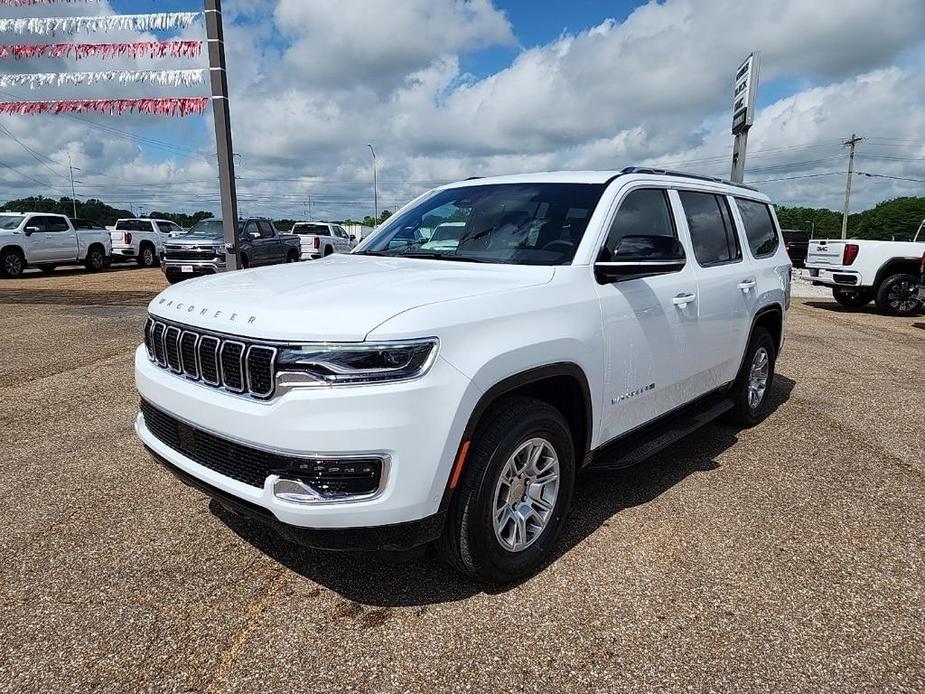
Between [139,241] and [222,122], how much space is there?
17.2 meters

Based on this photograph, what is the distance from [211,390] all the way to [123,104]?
35.7ft

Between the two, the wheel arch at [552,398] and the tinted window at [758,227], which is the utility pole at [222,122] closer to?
the tinted window at [758,227]

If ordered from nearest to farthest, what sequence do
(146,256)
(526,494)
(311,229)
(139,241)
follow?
(526,494) < (139,241) < (146,256) < (311,229)

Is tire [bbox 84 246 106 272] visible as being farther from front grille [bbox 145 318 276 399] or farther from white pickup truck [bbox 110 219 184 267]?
front grille [bbox 145 318 276 399]

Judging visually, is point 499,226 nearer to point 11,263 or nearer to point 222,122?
point 222,122

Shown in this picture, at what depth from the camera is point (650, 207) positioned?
3.77 meters

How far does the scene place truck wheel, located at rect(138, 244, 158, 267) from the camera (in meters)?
24.2

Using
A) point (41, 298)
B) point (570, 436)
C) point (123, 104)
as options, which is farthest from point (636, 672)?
point (41, 298)

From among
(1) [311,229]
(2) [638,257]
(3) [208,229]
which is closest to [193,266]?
(3) [208,229]

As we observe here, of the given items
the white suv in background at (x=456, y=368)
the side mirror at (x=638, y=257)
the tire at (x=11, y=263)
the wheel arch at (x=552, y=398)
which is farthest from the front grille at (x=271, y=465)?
the tire at (x=11, y=263)

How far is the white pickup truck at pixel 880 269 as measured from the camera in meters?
12.5

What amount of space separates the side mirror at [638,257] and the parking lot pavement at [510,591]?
1.37 meters

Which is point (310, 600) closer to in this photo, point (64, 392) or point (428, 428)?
point (428, 428)

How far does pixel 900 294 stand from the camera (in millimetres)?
12680
